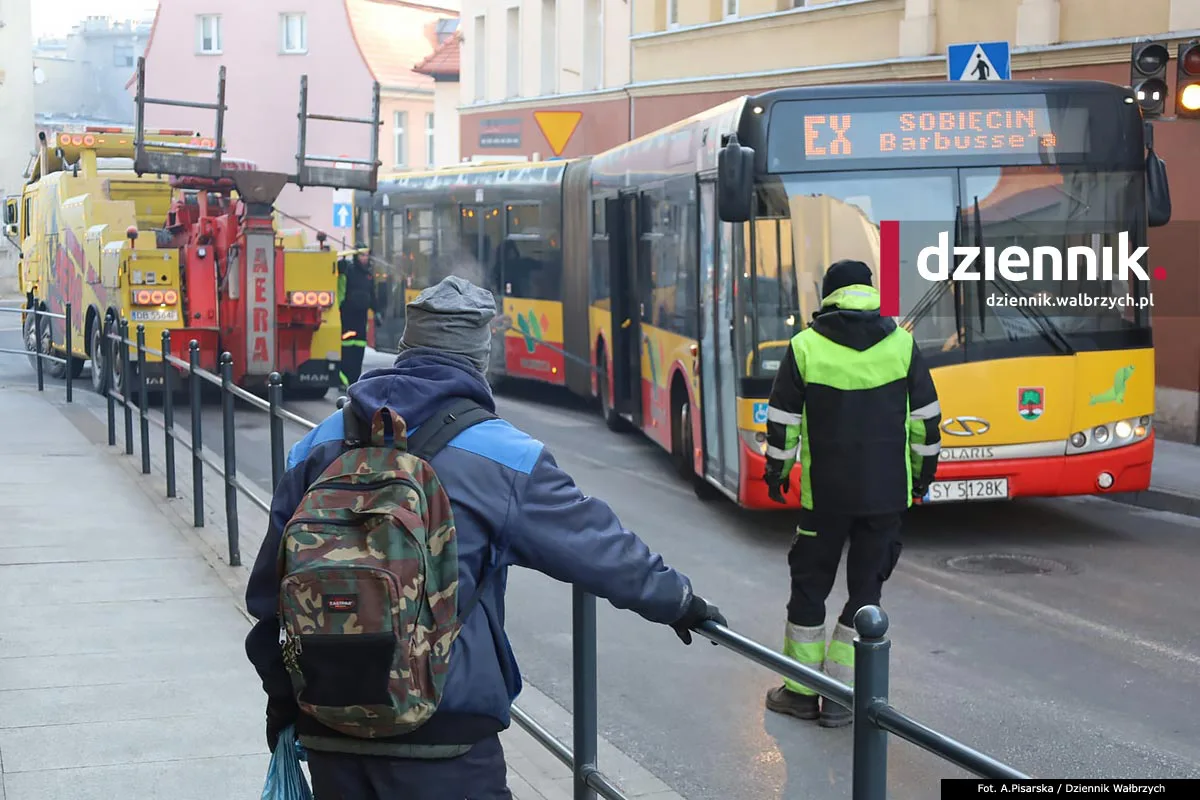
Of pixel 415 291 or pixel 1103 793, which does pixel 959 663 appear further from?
pixel 415 291

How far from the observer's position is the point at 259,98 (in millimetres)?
57031

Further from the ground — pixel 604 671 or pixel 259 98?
pixel 259 98

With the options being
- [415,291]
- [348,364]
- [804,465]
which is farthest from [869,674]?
[415,291]

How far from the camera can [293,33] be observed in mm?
58094

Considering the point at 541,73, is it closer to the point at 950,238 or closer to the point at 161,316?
the point at 161,316

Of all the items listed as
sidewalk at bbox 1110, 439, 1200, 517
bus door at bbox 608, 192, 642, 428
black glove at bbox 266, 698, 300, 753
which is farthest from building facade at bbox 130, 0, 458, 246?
black glove at bbox 266, 698, 300, 753

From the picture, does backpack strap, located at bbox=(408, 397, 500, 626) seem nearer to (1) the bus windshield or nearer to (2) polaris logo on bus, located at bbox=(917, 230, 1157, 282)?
(1) the bus windshield

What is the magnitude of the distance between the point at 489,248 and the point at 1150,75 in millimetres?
10626

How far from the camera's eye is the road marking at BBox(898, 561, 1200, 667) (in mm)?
8209

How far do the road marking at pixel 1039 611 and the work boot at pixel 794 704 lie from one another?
2.10 m

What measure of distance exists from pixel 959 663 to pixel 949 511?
473cm

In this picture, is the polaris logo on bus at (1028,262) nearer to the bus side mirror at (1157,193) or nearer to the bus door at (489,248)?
the bus side mirror at (1157,193)

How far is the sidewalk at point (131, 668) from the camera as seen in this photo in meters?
5.59

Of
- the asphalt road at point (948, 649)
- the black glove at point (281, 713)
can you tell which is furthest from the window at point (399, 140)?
the black glove at point (281, 713)
